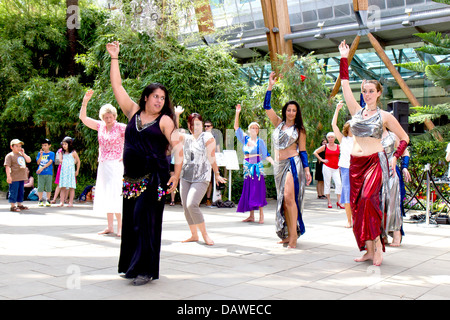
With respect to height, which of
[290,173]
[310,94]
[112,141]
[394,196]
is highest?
[310,94]

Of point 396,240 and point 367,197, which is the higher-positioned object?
point 367,197

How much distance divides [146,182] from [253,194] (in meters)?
4.88

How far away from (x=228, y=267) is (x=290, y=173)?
5.82 ft

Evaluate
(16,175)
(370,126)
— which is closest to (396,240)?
(370,126)

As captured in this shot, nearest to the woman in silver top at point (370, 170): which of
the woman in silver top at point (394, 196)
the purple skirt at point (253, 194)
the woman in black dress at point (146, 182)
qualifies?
the woman in silver top at point (394, 196)

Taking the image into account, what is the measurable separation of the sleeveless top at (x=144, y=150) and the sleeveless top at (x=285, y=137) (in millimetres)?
2330

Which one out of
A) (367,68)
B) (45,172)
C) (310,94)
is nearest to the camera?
(45,172)

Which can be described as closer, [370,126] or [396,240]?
[370,126]

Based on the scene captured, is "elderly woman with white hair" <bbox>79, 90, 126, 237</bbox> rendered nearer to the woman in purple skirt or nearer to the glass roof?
the woman in purple skirt

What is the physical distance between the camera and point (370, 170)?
208 inches

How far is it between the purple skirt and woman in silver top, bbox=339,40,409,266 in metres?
3.66

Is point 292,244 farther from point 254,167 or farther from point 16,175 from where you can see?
point 16,175

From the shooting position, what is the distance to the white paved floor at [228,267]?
13.1 feet

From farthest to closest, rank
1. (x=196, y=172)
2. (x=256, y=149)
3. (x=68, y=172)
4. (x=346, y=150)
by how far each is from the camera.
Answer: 1. (x=68, y=172)
2. (x=256, y=149)
3. (x=346, y=150)
4. (x=196, y=172)
